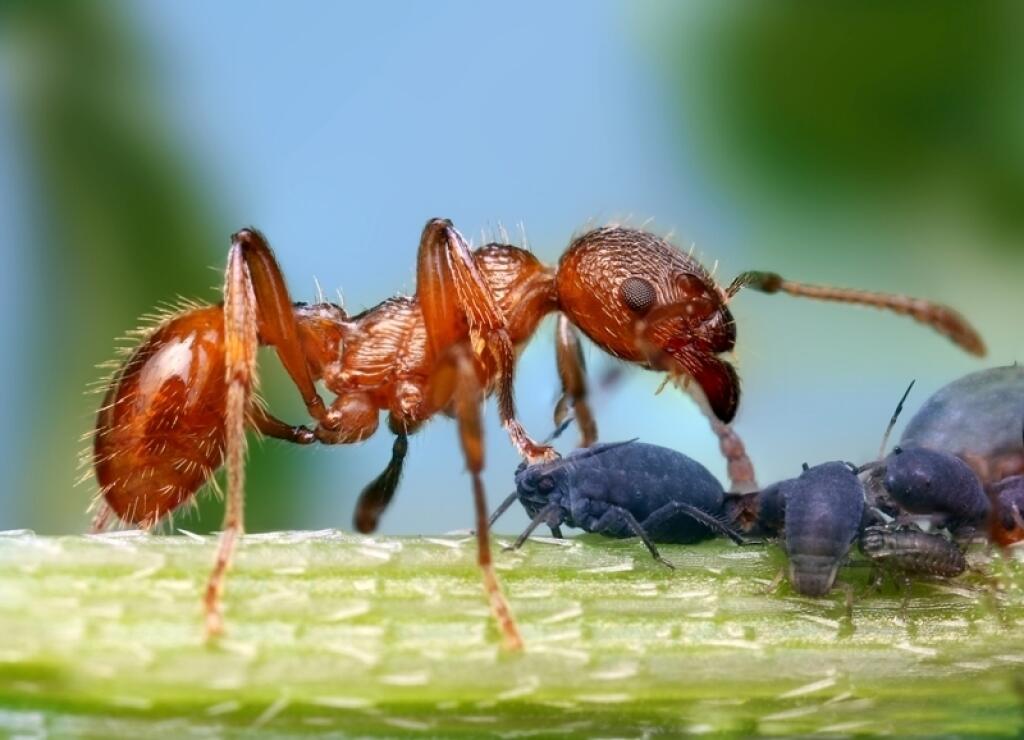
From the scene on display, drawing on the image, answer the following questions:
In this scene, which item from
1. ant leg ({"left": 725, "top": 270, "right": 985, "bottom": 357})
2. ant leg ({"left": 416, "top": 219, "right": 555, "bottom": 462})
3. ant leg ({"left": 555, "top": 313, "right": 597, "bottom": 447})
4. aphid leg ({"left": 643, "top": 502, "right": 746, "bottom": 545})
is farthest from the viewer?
ant leg ({"left": 555, "top": 313, "right": 597, "bottom": 447})

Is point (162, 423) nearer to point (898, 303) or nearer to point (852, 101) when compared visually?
point (898, 303)

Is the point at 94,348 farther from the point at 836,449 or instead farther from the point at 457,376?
the point at 836,449

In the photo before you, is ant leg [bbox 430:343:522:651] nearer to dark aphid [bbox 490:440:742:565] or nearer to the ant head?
dark aphid [bbox 490:440:742:565]

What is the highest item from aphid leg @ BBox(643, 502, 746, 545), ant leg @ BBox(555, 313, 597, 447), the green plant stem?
ant leg @ BBox(555, 313, 597, 447)

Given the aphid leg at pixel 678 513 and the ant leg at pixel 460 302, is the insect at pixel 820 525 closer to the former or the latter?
the aphid leg at pixel 678 513

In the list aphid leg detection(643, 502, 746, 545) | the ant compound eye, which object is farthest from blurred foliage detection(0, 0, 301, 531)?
aphid leg detection(643, 502, 746, 545)

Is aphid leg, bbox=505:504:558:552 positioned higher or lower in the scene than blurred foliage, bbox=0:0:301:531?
lower

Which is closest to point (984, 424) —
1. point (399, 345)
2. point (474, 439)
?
point (474, 439)
